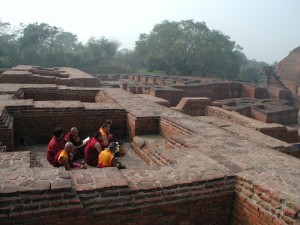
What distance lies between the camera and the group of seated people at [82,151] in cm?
Answer: 426

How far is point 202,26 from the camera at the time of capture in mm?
40688

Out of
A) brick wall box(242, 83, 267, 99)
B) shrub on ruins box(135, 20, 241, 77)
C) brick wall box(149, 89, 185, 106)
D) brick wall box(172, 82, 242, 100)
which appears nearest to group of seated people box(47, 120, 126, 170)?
brick wall box(149, 89, 185, 106)

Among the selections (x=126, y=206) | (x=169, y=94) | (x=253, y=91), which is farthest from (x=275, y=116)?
(x=126, y=206)

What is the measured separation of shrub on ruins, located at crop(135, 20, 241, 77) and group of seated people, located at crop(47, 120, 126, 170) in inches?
1235

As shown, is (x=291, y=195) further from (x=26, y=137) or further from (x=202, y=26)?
(x=202, y=26)

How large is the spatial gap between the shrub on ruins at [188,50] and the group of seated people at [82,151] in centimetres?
3137

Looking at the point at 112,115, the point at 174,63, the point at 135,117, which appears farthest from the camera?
the point at 174,63

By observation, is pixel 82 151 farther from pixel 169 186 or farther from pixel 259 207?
pixel 259 207

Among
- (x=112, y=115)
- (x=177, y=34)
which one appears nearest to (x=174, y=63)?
(x=177, y=34)

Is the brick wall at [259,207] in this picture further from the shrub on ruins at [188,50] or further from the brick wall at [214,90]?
the shrub on ruins at [188,50]

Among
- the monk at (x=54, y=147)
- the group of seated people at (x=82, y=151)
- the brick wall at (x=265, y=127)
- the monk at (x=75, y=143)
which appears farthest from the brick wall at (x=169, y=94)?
the monk at (x=54, y=147)

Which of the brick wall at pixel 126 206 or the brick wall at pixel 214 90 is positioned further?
the brick wall at pixel 214 90

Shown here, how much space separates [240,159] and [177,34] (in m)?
36.8

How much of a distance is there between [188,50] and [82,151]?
34.5 metres
